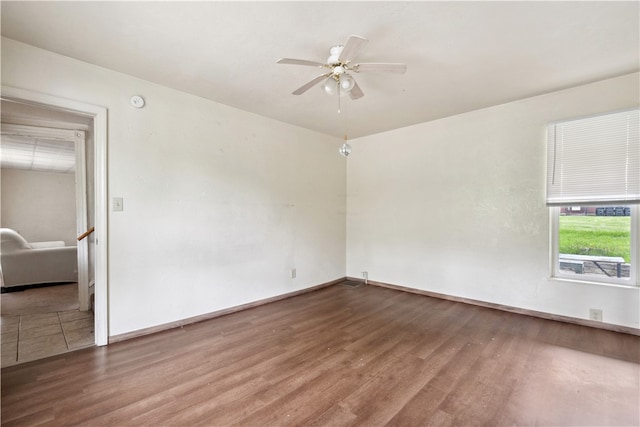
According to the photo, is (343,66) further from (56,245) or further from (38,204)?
(38,204)

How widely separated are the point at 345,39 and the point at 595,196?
3085mm

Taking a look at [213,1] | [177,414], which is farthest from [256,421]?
[213,1]

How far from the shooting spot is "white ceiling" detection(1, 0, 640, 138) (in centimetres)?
181

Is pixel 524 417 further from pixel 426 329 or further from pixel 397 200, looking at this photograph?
pixel 397 200

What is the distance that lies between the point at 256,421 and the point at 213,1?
260 centimetres

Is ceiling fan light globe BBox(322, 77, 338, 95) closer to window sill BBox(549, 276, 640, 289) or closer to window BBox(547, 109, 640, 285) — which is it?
window BBox(547, 109, 640, 285)

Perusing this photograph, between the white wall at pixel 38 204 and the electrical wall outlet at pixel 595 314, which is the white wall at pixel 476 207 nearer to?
the electrical wall outlet at pixel 595 314

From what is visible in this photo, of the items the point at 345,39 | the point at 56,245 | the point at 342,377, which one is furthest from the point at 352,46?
the point at 56,245

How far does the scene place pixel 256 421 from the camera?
1.62 m

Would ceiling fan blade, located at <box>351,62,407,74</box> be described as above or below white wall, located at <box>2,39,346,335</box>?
above

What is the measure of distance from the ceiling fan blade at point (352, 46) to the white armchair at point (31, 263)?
599cm

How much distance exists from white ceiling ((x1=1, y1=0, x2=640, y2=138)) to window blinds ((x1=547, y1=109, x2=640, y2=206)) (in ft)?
1.57

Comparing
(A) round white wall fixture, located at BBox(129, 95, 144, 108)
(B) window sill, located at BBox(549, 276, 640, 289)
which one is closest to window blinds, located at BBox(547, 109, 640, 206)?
(B) window sill, located at BBox(549, 276, 640, 289)

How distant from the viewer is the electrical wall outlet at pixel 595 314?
2.89 m
